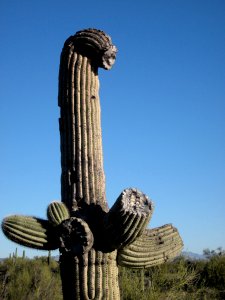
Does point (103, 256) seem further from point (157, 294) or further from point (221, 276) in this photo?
point (221, 276)

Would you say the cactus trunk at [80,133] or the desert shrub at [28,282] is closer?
the cactus trunk at [80,133]

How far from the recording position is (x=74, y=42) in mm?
5094

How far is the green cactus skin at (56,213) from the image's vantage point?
448 cm

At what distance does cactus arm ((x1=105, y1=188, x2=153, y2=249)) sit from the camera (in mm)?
4177

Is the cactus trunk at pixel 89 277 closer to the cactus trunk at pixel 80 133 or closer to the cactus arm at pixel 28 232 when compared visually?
the cactus arm at pixel 28 232

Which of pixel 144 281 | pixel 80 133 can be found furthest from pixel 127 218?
pixel 144 281

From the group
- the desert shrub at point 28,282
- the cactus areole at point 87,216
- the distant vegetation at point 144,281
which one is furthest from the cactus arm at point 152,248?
the desert shrub at point 28,282

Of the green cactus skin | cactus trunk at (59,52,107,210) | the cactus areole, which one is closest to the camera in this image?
the cactus areole

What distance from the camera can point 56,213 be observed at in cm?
449

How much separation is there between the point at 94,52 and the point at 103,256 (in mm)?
2023

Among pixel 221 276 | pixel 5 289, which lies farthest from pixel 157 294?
pixel 221 276

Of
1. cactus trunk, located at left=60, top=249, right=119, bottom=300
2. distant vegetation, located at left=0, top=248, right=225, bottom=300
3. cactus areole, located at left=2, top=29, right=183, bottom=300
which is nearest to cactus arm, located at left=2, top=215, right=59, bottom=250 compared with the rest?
cactus areole, located at left=2, top=29, right=183, bottom=300

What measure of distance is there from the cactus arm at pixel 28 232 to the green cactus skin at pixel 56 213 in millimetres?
126

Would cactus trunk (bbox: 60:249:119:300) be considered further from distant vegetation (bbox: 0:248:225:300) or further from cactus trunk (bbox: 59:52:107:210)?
distant vegetation (bbox: 0:248:225:300)
